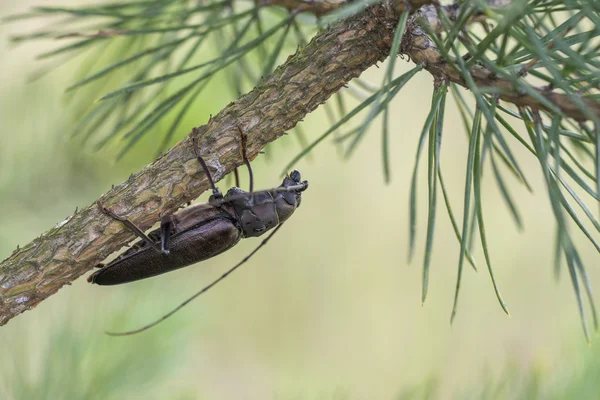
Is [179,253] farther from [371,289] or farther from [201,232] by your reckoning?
[371,289]

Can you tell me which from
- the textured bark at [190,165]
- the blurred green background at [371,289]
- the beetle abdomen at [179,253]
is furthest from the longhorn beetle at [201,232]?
the blurred green background at [371,289]

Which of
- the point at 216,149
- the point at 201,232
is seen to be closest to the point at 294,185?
the point at 201,232

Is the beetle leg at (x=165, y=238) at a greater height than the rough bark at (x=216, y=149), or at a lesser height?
greater

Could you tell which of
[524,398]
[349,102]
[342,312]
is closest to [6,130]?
[524,398]

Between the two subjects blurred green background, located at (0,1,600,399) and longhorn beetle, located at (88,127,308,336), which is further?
blurred green background, located at (0,1,600,399)

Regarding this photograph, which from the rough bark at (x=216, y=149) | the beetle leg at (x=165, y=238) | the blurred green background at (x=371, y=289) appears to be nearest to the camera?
the rough bark at (x=216, y=149)

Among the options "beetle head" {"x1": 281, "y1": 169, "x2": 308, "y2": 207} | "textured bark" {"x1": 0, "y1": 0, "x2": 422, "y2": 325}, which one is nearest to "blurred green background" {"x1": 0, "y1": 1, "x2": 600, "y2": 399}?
"beetle head" {"x1": 281, "y1": 169, "x2": 308, "y2": 207}

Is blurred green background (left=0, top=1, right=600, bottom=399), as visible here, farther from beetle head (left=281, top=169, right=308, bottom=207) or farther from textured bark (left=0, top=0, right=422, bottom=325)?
textured bark (left=0, top=0, right=422, bottom=325)

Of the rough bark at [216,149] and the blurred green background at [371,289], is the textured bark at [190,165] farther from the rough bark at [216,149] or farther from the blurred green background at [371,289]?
the blurred green background at [371,289]
